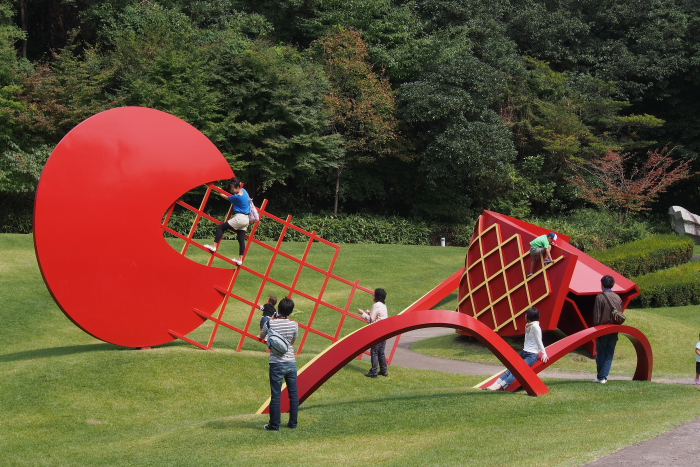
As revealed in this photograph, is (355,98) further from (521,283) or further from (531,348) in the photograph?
(531,348)

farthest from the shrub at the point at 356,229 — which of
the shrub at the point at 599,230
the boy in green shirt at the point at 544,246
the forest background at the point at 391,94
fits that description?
the boy in green shirt at the point at 544,246

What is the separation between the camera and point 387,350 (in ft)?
56.3

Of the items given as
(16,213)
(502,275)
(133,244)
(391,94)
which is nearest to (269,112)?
(391,94)

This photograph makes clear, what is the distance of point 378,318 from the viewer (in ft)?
42.0

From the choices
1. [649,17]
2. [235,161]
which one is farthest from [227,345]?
[649,17]

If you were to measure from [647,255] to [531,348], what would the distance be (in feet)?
55.4

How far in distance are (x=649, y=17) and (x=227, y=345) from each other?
36.2 metres

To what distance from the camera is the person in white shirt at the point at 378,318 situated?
1279 cm

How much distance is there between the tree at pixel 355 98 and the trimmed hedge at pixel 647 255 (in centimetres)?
1227

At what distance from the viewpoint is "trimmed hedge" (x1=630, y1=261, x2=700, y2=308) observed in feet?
72.1

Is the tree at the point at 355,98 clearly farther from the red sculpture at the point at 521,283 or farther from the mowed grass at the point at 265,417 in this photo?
the mowed grass at the point at 265,417

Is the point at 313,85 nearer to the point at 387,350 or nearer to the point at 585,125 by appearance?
the point at 585,125

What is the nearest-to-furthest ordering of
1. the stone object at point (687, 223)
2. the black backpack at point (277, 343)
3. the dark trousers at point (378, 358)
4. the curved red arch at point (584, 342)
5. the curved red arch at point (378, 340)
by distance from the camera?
the black backpack at point (277, 343) → the curved red arch at point (378, 340) → the curved red arch at point (584, 342) → the dark trousers at point (378, 358) → the stone object at point (687, 223)

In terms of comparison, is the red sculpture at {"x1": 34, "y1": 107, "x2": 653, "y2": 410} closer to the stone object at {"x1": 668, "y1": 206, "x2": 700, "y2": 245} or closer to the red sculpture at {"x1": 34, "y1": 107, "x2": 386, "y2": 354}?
the red sculpture at {"x1": 34, "y1": 107, "x2": 386, "y2": 354}
